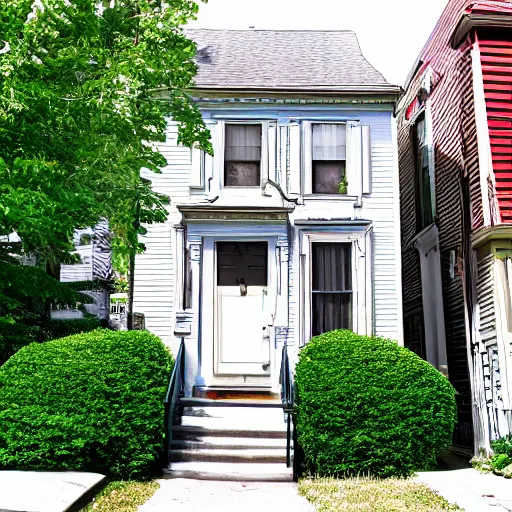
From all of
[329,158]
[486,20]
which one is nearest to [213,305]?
[329,158]

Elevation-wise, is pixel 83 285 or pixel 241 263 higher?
pixel 241 263

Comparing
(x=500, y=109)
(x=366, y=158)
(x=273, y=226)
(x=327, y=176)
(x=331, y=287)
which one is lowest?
(x=331, y=287)

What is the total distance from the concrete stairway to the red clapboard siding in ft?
17.3

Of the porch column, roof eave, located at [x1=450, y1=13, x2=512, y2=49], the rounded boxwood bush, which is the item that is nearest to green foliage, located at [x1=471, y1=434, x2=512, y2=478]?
the rounded boxwood bush

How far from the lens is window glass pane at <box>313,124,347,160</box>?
1331cm

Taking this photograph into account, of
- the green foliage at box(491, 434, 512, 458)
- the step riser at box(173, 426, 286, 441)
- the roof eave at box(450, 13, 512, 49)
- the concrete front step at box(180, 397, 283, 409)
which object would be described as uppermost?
the roof eave at box(450, 13, 512, 49)

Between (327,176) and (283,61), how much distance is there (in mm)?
2934

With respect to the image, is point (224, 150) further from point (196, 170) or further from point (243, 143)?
point (196, 170)

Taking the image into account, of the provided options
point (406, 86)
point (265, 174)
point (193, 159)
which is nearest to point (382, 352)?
point (265, 174)

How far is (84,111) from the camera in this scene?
33.3 ft

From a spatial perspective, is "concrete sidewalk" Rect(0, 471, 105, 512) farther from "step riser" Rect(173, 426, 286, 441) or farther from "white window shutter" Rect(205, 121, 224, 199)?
"white window shutter" Rect(205, 121, 224, 199)

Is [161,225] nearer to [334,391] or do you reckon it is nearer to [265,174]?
[265,174]

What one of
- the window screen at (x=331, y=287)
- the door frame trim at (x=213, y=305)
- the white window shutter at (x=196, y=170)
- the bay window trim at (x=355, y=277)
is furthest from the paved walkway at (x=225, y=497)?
the white window shutter at (x=196, y=170)

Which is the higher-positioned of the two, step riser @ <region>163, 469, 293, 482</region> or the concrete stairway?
the concrete stairway
